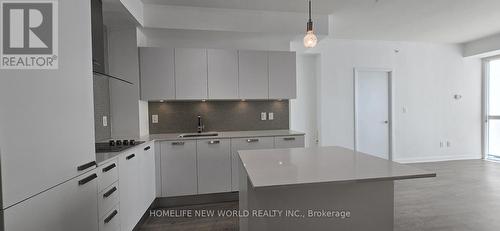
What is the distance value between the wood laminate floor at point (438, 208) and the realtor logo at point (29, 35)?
6.64 feet

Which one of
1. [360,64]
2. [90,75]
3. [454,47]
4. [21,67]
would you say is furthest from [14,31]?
[454,47]

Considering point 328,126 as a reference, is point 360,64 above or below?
above

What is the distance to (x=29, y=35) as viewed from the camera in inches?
46.3

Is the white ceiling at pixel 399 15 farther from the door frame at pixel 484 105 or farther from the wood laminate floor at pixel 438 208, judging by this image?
the wood laminate floor at pixel 438 208

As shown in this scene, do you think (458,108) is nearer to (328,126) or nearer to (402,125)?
(402,125)

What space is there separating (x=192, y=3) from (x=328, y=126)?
3279 mm

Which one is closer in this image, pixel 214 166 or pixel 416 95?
pixel 214 166

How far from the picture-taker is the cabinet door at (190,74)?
3244 millimetres

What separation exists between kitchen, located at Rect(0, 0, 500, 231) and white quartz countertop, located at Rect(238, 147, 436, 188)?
0.05ft

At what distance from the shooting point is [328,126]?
4645mm

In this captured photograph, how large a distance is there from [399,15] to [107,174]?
4.26 meters

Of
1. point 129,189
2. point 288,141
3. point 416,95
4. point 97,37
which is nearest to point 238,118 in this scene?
point 288,141

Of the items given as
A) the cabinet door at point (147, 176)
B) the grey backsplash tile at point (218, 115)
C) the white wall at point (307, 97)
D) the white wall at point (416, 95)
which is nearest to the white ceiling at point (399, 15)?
the white wall at point (416, 95)

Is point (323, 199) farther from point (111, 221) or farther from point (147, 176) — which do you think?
point (147, 176)
